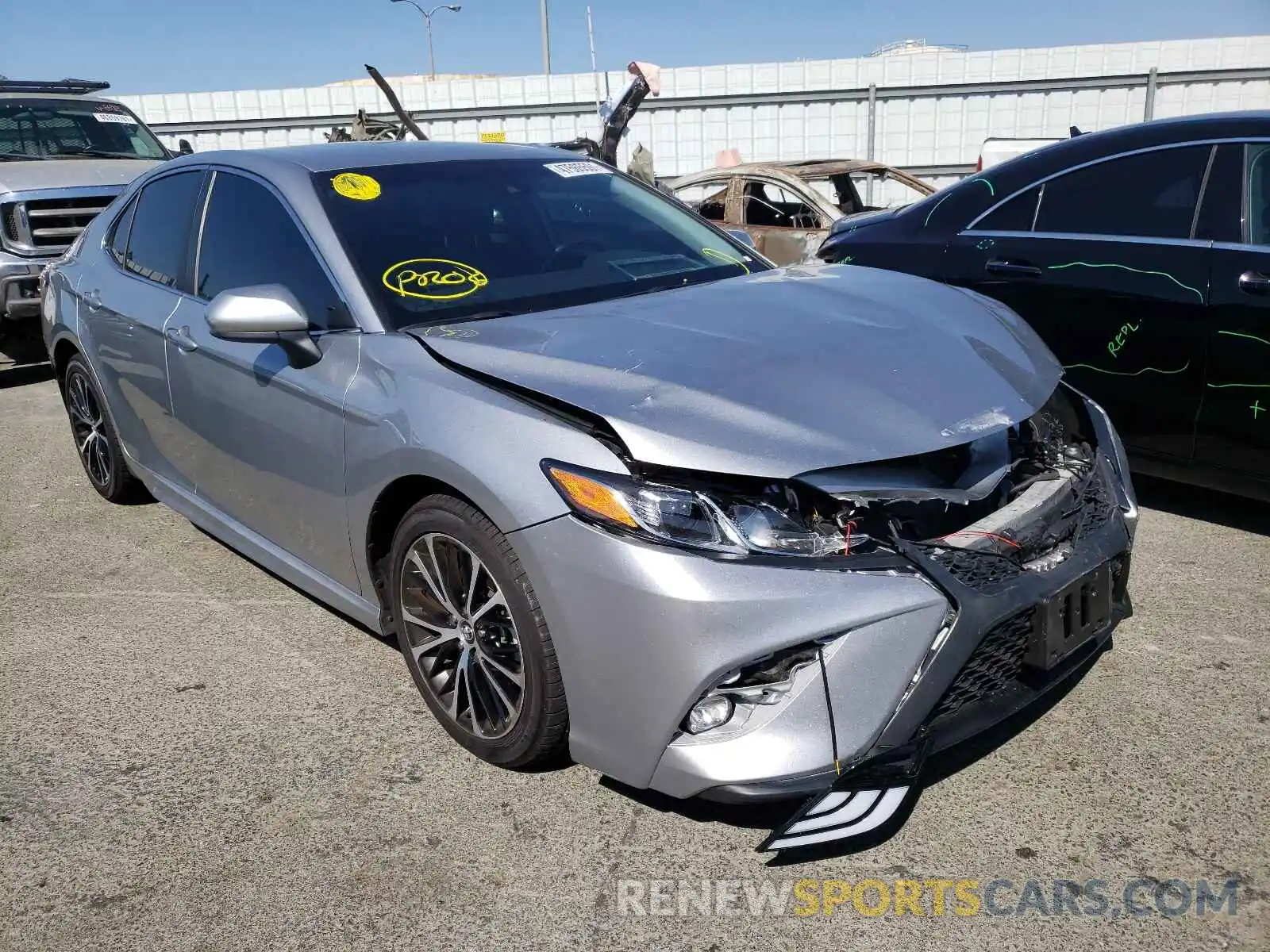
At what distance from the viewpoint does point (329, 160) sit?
3572 mm

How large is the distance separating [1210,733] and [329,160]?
3.11m

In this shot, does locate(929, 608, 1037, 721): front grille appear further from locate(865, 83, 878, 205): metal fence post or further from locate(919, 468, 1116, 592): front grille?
locate(865, 83, 878, 205): metal fence post

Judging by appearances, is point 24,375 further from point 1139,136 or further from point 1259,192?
point 1259,192

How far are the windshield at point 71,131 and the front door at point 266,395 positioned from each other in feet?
20.4

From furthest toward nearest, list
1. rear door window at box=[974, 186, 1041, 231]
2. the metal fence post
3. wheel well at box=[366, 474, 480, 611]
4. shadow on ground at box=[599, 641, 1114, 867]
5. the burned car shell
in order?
the metal fence post < the burned car shell < rear door window at box=[974, 186, 1041, 231] < wheel well at box=[366, 474, 480, 611] < shadow on ground at box=[599, 641, 1114, 867]

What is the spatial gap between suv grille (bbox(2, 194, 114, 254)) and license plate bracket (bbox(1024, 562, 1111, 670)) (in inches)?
292

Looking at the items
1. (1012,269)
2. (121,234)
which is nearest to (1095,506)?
(1012,269)

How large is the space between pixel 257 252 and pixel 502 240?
2.64 feet

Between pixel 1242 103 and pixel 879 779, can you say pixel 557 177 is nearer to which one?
pixel 879 779

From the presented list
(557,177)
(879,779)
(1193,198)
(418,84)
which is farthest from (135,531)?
(418,84)

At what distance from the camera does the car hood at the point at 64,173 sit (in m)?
8.01

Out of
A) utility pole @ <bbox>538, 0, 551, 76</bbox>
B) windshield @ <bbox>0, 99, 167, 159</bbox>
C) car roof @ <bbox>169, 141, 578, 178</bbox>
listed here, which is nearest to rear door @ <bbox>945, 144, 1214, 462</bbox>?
car roof @ <bbox>169, 141, 578, 178</bbox>

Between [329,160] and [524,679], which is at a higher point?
[329,160]

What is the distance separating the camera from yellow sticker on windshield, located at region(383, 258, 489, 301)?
3.10m
